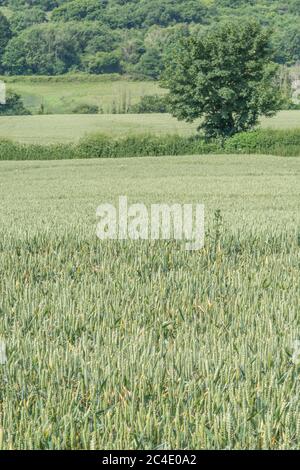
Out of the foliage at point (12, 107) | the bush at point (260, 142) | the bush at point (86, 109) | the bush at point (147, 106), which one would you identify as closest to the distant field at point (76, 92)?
the bush at point (86, 109)

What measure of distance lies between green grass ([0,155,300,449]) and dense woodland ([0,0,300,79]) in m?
97.1

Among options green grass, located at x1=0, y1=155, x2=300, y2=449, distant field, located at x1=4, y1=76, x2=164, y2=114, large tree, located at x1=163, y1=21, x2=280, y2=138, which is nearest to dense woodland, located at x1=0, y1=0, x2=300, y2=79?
distant field, located at x1=4, y1=76, x2=164, y2=114

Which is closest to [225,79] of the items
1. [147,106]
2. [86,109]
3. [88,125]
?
[88,125]

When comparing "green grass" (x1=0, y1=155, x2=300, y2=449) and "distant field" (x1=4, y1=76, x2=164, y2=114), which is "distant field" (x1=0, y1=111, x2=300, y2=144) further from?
"green grass" (x1=0, y1=155, x2=300, y2=449)

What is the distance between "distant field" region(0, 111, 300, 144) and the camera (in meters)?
61.7

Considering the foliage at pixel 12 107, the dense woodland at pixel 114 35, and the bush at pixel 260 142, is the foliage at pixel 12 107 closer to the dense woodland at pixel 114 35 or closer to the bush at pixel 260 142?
the dense woodland at pixel 114 35

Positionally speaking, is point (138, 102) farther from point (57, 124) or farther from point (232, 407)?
point (232, 407)

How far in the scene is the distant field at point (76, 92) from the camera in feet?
301

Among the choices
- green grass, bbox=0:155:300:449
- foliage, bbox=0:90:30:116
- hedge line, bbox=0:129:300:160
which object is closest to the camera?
green grass, bbox=0:155:300:449

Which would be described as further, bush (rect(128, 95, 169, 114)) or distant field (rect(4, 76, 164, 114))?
distant field (rect(4, 76, 164, 114))

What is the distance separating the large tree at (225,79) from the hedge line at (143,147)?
14.2 feet

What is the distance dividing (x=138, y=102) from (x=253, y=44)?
34.5m

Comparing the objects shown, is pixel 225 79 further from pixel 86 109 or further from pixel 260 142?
pixel 86 109

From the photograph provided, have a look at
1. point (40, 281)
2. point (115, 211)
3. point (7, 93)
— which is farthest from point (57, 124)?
point (40, 281)
